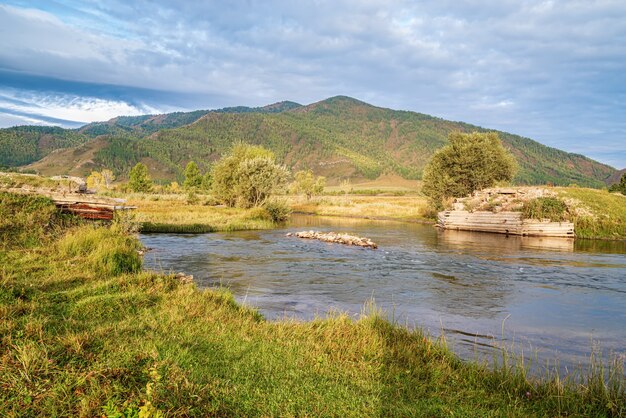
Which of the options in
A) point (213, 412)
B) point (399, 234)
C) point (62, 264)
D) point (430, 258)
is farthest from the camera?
point (399, 234)

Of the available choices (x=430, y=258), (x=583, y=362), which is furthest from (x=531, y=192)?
(x=583, y=362)

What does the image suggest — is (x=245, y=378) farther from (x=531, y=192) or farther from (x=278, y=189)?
(x=278, y=189)

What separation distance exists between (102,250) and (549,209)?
108 feet

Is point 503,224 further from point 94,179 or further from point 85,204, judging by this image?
point 94,179

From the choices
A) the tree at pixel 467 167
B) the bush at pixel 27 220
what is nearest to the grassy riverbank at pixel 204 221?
the bush at pixel 27 220

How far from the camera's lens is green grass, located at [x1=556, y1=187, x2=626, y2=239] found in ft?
106

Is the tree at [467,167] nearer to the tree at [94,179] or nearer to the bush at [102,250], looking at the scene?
the bush at [102,250]

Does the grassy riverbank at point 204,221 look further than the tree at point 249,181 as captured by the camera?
No

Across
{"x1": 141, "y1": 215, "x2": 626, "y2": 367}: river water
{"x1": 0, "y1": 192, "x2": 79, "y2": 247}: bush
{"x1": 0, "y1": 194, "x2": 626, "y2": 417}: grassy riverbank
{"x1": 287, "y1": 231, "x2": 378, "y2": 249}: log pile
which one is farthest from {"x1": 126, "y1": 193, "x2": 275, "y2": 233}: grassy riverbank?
{"x1": 0, "y1": 194, "x2": 626, "y2": 417}: grassy riverbank

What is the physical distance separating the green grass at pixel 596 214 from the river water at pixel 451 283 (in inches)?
170

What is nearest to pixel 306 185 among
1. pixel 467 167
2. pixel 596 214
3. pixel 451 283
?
pixel 467 167

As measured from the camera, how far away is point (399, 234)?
35438 mm

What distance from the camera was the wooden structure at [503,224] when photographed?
108 feet

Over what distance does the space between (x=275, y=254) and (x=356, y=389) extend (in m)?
17.5
